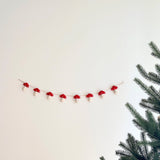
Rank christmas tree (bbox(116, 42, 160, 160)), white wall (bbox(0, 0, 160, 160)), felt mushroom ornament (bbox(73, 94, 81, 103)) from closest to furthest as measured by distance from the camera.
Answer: christmas tree (bbox(116, 42, 160, 160)) → white wall (bbox(0, 0, 160, 160)) → felt mushroom ornament (bbox(73, 94, 81, 103))

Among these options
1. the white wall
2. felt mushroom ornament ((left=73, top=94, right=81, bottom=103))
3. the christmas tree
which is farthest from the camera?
felt mushroom ornament ((left=73, top=94, right=81, bottom=103))

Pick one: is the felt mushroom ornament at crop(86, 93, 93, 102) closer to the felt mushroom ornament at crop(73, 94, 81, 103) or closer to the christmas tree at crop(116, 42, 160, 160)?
the felt mushroom ornament at crop(73, 94, 81, 103)

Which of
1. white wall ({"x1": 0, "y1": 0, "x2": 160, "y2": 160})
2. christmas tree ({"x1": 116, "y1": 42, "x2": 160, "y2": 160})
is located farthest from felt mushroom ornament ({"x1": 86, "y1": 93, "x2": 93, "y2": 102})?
christmas tree ({"x1": 116, "y1": 42, "x2": 160, "y2": 160})

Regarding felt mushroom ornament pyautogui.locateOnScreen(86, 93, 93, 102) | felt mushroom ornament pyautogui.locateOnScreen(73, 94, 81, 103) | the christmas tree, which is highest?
felt mushroom ornament pyautogui.locateOnScreen(73, 94, 81, 103)

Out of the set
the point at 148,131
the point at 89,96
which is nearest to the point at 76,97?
the point at 89,96

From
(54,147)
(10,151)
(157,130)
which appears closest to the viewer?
(157,130)

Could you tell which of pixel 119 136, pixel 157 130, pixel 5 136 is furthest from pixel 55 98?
pixel 157 130

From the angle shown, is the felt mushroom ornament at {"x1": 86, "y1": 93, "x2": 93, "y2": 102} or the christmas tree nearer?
the christmas tree

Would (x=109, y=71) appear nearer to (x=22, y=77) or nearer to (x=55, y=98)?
(x=55, y=98)
